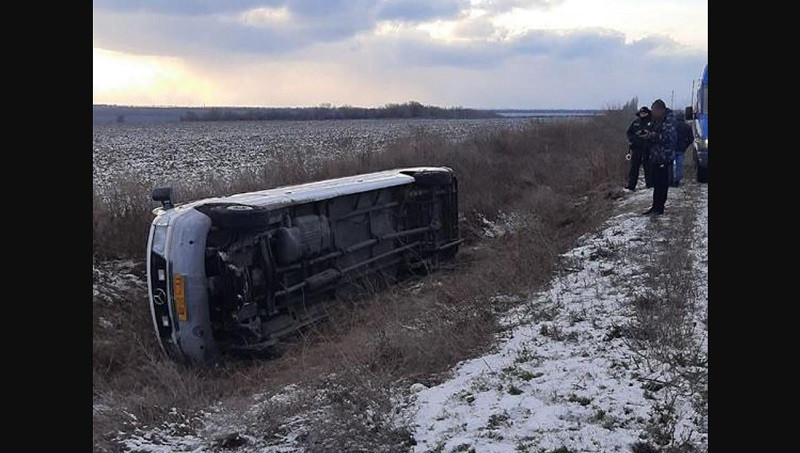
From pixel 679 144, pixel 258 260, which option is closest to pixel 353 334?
pixel 258 260

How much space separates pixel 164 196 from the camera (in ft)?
24.7

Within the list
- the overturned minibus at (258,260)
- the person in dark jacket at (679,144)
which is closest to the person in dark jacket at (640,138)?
the person in dark jacket at (679,144)

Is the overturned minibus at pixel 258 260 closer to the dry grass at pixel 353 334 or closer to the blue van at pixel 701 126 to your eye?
the dry grass at pixel 353 334

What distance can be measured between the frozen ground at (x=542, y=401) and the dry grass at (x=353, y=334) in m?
0.14

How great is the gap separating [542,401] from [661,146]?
727cm

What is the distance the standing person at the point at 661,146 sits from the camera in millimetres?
11195

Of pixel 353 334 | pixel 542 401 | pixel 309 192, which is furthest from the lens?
pixel 309 192

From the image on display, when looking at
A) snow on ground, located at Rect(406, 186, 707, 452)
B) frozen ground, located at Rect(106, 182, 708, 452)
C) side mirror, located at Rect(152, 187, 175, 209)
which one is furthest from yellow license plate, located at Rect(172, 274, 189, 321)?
snow on ground, located at Rect(406, 186, 707, 452)

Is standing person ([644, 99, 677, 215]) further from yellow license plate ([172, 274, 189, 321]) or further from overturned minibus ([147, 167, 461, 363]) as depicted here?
yellow license plate ([172, 274, 189, 321])

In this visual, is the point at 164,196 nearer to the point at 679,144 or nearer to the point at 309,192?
the point at 309,192

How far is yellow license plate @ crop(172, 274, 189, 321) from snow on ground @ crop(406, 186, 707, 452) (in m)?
2.65
